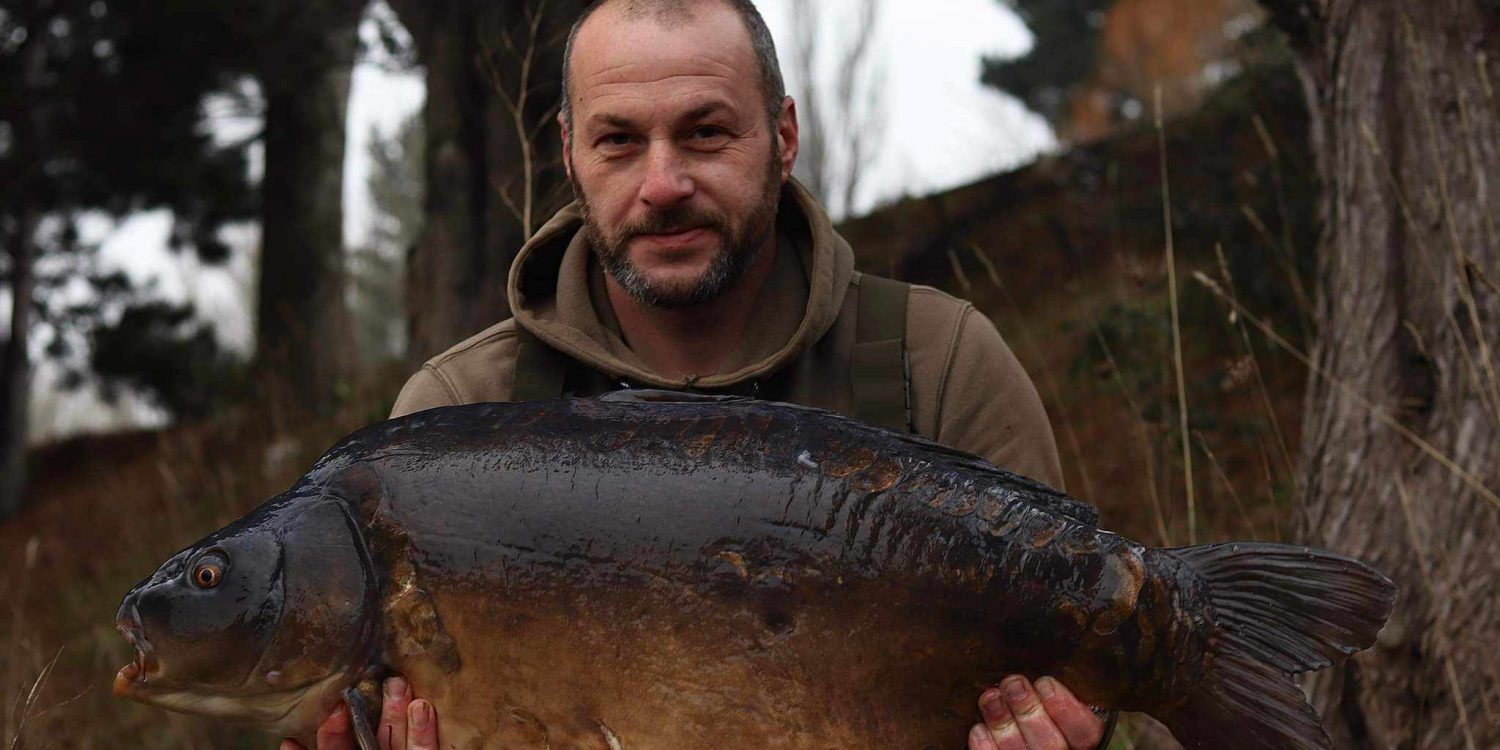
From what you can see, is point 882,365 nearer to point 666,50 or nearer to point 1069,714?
point 666,50

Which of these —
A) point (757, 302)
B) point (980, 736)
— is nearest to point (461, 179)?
point (757, 302)

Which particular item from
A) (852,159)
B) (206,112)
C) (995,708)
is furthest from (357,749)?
(852,159)

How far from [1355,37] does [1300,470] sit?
4.19 feet

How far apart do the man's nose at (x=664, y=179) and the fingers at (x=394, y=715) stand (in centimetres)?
102

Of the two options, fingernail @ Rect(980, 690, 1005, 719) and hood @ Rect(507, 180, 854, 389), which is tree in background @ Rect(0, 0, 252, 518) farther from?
fingernail @ Rect(980, 690, 1005, 719)

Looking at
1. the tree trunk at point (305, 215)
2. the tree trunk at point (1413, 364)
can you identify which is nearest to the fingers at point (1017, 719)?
the tree trunk at point (1413, 364)

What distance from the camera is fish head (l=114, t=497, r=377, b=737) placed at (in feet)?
6.26

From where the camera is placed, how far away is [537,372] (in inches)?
105

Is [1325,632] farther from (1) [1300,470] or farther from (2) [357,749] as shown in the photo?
(1) [1300,470]

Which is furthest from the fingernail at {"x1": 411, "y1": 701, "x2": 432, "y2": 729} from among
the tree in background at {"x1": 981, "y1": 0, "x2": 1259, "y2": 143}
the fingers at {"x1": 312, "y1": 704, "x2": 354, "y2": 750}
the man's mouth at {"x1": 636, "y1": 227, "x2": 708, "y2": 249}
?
the tree in background at {"x1": 981, "y1": 0, "x2": 1259, "y2": 143}

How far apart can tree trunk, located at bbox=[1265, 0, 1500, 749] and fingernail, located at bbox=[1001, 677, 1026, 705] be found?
1.97 m

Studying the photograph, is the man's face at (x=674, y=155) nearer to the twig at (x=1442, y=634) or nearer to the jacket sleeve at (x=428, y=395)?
the jacket sleeve at (x=428, y=395)

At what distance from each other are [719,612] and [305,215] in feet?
35.6

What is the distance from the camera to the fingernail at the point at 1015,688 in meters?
1.95
